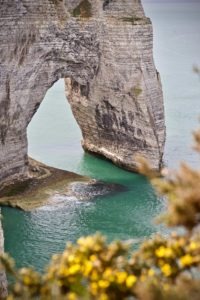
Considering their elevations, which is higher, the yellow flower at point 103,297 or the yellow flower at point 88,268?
the yellow flower at point 88,268

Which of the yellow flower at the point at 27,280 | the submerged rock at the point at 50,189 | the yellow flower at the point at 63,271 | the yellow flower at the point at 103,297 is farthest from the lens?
the submerged rock at the point at 50,189

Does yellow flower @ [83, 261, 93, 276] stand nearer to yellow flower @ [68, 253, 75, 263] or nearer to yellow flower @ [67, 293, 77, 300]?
yellow flower @ [68, 253, 75, 263]

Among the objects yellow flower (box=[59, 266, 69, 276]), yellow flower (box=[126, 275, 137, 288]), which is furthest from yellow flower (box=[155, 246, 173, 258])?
yellow flower (box=[59, 266, 69, 276])

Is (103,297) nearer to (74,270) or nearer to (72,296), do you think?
(72,296)

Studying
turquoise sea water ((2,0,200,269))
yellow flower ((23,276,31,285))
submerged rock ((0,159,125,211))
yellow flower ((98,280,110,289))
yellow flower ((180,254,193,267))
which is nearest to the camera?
yellow flower ((98,280,110,289))

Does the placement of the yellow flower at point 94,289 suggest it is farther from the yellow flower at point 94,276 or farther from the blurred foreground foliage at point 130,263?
the yellow flower at point 94,276

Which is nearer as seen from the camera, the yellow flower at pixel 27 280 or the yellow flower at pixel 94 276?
the yellow flower at pixel 94 276

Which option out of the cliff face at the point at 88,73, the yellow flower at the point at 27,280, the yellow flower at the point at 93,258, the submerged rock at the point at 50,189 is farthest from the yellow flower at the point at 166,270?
the cliff face at the point at 88,73
